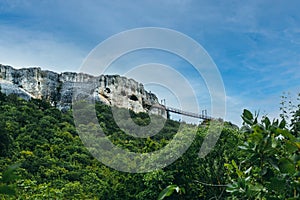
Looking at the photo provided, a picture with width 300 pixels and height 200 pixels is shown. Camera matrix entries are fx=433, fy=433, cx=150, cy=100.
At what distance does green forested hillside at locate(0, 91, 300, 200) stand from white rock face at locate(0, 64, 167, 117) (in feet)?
25.3

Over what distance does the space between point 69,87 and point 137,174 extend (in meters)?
37.3

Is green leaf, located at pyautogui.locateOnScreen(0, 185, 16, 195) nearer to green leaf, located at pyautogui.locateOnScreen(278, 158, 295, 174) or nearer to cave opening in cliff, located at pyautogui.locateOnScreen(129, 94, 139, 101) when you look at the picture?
green leaf, located at pyautogui.locateOnScreen(278, 158, 295, 174)

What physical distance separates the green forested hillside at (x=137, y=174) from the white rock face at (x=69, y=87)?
25.3ft

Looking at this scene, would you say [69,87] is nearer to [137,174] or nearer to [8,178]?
[137,174]

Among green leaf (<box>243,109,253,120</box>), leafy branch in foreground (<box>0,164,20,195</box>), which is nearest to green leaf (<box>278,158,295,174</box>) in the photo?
green leaf (<box>243,109,253,120</box>)

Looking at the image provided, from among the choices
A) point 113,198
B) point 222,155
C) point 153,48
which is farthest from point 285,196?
point 113,198

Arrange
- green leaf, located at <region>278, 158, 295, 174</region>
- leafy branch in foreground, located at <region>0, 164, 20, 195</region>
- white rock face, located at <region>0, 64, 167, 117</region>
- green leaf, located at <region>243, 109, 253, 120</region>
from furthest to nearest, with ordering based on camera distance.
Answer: white rock face, located at <region>0, 64, 167, 117</region>
green leaf, located at <region>243, 109, 253, 120</region>
green leaf, located at <region>278, 158, 295, 174</region>
leafy branch in foreground, located at <region>0, 164, 20, 195</region>

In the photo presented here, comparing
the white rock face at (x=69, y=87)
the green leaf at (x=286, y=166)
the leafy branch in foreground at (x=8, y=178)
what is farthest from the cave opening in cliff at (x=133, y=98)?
the leafy branch in foreground at (x=8, y=178)

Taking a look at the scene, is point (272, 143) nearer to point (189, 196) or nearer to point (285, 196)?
point (285, 196)

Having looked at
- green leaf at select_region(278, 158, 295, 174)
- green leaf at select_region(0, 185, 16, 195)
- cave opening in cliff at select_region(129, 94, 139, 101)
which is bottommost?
green leaf at select_region(0, 185, 16, 195)

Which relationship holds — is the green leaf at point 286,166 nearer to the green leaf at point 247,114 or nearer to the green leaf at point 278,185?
the green leaf at point 278,185

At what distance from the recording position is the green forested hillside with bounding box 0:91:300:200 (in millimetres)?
838

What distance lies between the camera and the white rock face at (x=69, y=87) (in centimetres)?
4366

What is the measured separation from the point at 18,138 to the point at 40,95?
19894 millimetres
